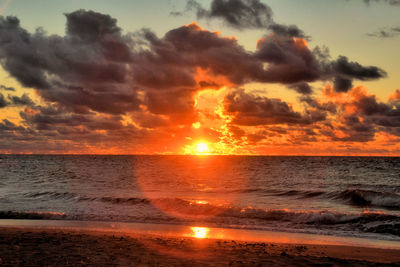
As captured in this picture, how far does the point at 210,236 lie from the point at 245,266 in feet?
19.8

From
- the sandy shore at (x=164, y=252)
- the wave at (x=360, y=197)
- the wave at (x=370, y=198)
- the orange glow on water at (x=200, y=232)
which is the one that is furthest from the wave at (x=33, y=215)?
the wave at (x=370, y=198)

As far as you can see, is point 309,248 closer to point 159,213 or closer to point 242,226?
point 242,226

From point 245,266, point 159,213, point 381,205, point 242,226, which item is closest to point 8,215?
point 159,213

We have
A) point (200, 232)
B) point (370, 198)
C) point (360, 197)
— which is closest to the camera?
point (200, 232)

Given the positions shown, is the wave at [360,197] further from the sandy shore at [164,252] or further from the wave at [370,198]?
the sandy shore at [164,252]

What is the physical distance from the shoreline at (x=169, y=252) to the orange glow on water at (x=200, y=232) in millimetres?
430

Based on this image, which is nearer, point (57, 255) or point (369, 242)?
point (57, 255)

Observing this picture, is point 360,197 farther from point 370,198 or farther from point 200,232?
point 200,232

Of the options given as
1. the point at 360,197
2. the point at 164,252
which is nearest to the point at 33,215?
the point at 164,252

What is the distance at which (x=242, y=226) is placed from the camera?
758 inches

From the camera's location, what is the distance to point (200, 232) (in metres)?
17.3

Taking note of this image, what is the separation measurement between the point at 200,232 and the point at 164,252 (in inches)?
216

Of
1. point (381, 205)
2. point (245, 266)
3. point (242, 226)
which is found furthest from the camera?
point (381, 205)

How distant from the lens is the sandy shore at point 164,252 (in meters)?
10.4
